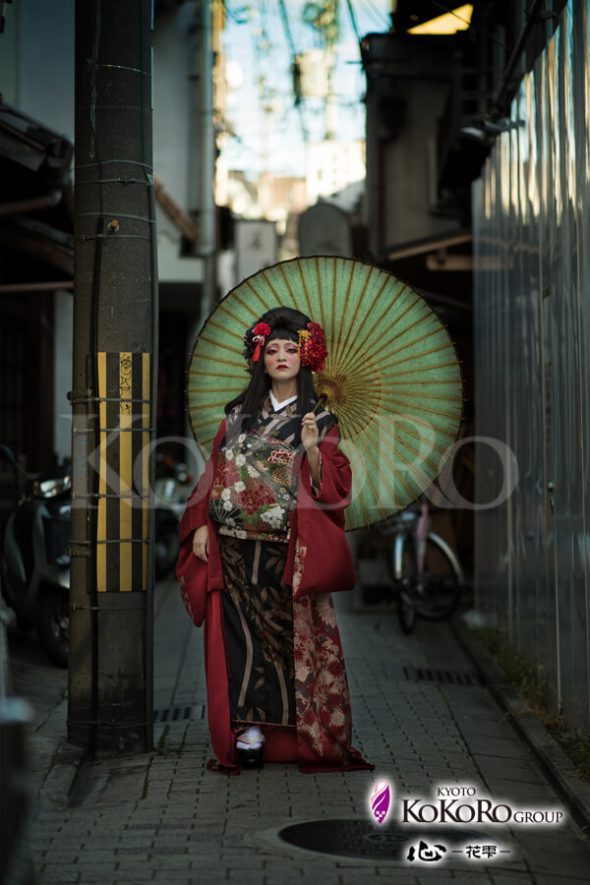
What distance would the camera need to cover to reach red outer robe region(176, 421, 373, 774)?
637 cm

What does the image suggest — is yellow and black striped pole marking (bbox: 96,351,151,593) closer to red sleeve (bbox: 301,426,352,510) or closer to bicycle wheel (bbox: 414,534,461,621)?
red sleeve (bbox: 301,426,352,510)

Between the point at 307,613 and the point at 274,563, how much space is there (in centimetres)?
32

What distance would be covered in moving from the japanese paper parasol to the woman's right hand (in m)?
0.67

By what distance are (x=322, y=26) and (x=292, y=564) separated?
41.9 ft

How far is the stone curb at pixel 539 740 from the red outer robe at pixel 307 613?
39.5 inches

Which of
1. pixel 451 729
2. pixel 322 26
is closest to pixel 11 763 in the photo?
pixel 451 729

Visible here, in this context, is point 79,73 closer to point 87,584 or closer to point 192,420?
point 192,420

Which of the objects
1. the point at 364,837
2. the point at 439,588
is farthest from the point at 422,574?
the point at 364,837

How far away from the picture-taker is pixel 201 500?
664 centimetres

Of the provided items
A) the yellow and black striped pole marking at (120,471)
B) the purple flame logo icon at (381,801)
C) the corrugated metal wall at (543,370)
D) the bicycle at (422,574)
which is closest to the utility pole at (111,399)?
the yellow and black striped pole marking at (120,471)

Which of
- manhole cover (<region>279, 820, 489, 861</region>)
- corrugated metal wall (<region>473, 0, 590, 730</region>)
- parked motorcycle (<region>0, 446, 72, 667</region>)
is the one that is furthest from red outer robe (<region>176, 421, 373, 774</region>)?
parked motorcycle (<region>0, 446, 72, 667</region>)

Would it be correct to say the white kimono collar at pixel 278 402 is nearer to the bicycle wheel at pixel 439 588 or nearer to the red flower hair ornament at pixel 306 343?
the red flower hair ornament at pixel 306 343

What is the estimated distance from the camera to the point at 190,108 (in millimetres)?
21125

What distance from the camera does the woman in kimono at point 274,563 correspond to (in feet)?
21.0
